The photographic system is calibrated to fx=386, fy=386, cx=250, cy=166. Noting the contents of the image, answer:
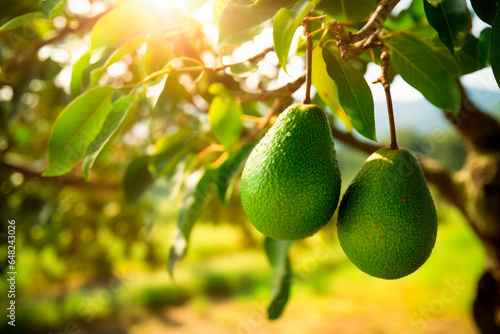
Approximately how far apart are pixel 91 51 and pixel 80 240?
7.44 feet

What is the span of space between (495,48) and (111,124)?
0.61m

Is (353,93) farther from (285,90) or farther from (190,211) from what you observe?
(190,211)

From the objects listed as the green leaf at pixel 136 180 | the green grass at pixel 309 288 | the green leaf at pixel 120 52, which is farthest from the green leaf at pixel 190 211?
the green grass at pixel 309 288

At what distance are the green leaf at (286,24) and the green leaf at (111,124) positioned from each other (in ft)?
1.12

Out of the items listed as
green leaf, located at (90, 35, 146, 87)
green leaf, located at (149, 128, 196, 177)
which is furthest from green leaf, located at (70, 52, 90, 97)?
green leaf, located at (149, 128, 196, 177)

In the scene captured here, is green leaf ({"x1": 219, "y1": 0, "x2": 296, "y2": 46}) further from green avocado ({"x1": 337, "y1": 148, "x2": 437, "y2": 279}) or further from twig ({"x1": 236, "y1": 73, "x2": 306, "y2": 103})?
green avocado ({"x1": 337, "y1": 148, "x2": 437, "y2": 279})

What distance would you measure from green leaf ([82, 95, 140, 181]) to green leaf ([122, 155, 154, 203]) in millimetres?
433

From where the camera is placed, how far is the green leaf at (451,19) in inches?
20.5

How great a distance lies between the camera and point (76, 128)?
0.72 meters

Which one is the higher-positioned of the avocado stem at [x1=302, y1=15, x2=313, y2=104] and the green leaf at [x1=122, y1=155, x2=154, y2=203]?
the avocado stem at [x1=302, y1=15, x2=313, y2=104]

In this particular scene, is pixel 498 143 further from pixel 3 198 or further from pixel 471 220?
pixel 3 198

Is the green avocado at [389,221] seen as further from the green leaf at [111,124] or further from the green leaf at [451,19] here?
the green leaf at [111,124]

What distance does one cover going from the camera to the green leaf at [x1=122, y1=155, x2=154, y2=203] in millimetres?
1133

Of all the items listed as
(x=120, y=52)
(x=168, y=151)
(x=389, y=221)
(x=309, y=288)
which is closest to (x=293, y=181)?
(x=389, y=221)
